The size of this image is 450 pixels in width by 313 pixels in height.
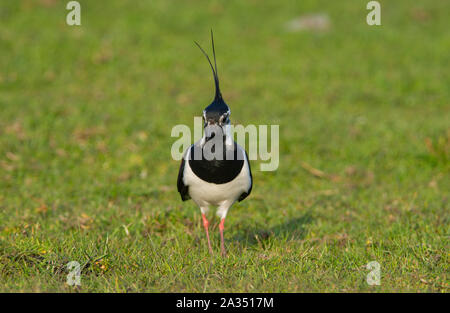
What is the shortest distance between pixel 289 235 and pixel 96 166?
329 cm

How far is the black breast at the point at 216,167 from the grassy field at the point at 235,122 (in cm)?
61

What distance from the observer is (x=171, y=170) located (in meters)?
7.56

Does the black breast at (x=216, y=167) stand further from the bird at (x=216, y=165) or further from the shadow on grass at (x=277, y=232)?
the shadow on grass at (x=277, y=232)

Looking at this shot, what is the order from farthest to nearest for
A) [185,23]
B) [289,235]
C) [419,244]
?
[185,23] < [289,235] < [419,244]

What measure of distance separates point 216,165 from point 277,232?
4.69ft

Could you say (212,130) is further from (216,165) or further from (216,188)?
(216,188)

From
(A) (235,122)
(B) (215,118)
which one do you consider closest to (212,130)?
(B) (215,118)

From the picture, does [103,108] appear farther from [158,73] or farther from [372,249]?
[372,249]

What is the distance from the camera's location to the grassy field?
13.4ft

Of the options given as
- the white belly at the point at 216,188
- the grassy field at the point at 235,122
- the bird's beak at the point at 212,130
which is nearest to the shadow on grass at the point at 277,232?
the grassy field at the point at 235,122

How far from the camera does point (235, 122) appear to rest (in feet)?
30.0

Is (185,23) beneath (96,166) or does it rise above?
above

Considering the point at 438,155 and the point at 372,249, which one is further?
the point at 438,155
